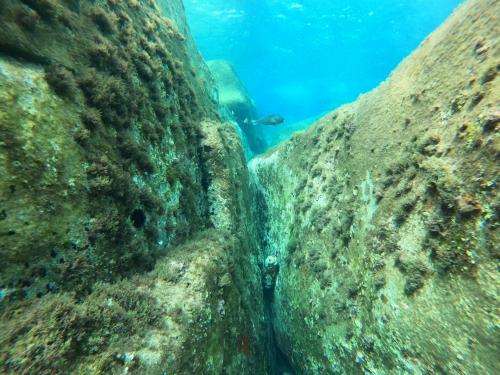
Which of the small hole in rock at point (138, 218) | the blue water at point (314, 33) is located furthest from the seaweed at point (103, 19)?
the blue water at point (314, 33)

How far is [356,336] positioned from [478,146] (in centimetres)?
303

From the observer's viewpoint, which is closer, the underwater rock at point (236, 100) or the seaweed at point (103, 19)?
the seaweed at point (103, 19)

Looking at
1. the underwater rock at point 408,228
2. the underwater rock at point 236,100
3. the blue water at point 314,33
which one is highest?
the blue water at point 314,33

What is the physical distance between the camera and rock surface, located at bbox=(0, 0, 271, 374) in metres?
2.31

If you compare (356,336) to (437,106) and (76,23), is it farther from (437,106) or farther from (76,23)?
(76,23)

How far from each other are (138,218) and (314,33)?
6338 cm

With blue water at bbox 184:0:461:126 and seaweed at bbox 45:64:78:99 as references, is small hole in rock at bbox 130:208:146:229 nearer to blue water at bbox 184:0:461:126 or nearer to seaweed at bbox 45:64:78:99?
seaweed at bbox 45:64:78:99

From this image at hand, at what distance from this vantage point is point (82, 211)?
112 inches

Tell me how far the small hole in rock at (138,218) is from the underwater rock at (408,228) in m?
3.26

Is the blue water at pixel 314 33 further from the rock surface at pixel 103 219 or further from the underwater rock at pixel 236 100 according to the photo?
the rock surface at pixel 103 219

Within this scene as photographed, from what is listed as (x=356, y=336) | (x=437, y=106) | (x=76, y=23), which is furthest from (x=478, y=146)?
(x=76, y=23)

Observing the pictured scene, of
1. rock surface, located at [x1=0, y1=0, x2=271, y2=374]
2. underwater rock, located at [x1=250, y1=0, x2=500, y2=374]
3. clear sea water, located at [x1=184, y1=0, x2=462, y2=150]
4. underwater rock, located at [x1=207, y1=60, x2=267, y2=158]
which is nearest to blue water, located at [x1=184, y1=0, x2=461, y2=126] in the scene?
clear sea water, located at [x1=184, y1=0, x2=462, y2=150]

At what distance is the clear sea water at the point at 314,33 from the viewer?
41131mm

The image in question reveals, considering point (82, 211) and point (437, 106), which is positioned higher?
point (437, 106)
